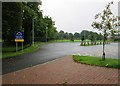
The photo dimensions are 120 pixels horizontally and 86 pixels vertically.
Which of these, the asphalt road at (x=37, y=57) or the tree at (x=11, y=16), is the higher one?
the tree at (x=11, y=16)

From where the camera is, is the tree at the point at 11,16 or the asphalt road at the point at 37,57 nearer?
the asphalt road at the point at 37,57

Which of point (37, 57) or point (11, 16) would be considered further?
point (11, 16)

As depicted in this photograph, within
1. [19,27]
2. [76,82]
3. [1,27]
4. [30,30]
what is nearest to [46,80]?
A: [76,82]

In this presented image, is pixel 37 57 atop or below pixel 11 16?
below

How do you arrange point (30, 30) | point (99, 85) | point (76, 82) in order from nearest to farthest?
point (99, 85), point (76, 82), point (30, 30)

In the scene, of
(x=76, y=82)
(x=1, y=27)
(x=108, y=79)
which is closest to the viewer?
(x=76, y=82)

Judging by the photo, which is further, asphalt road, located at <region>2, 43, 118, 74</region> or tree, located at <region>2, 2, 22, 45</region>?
tree, located at <region>2, 2, 22, 45</region>

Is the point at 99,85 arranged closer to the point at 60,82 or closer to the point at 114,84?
the point at 114,84

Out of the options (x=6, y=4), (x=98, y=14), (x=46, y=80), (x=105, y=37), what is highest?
(x=6, y=4)

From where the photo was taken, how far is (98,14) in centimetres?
1845

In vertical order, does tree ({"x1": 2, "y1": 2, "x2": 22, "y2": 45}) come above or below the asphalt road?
above

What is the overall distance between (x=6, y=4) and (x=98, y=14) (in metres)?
12.8

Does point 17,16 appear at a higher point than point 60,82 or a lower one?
higher

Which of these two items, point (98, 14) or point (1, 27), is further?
point (1, 27)
